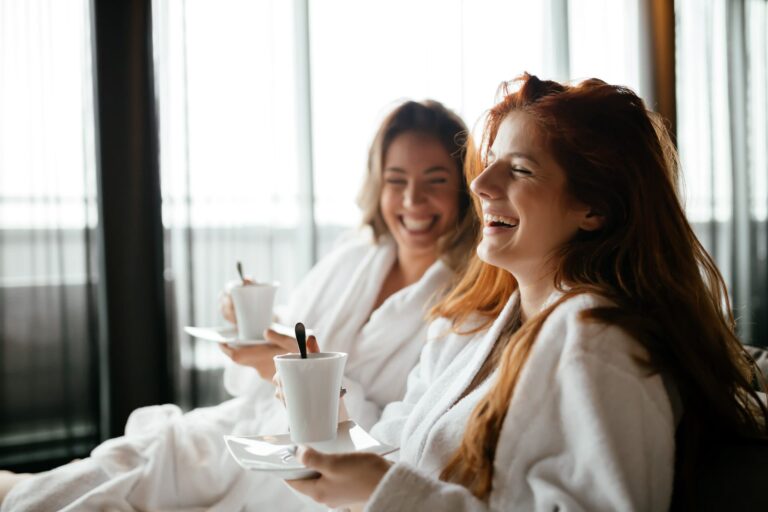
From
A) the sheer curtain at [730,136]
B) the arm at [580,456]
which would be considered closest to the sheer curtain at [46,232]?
the arm at [580,456]

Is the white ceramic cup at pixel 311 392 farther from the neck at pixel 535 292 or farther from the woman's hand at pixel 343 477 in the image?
the neck at pixel 535 292

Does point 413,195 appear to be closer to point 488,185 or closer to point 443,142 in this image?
point 443,142

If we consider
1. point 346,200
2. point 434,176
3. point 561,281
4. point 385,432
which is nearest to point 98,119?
point 346,200

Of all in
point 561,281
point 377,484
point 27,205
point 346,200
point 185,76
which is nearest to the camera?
point 377,484

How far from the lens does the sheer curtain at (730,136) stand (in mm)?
3916

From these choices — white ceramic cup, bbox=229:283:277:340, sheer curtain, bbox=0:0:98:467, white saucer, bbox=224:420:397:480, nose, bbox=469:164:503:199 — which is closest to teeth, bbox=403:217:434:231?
white ceramic cup, bbox=229:283:277:340

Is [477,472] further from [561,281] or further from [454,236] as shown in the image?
[454,236]

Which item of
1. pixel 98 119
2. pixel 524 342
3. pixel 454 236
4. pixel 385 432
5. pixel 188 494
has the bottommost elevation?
pixel 188 494

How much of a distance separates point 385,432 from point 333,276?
2.53 ft

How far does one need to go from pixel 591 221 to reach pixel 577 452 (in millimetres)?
397

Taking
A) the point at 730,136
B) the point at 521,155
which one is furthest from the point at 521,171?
the point at 730,136

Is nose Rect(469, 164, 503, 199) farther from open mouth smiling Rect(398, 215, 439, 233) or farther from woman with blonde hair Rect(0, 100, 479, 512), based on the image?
open mouth smiling Rect(398, 215, 439, 233)

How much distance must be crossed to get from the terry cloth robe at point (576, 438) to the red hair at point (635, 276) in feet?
0.09

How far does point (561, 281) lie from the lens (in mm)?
1103
